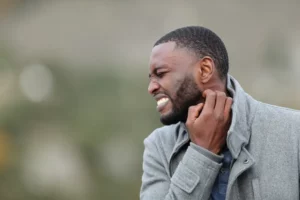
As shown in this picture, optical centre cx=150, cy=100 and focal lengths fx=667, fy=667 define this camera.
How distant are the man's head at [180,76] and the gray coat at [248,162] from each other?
117 millimetres

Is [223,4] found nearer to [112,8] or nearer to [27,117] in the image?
[112,8]

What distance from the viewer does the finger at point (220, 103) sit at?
2.61m

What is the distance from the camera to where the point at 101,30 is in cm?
1786

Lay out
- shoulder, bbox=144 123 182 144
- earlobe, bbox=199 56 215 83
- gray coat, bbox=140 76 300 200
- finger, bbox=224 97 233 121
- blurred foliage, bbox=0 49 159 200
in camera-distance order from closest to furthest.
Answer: gray coat, bbox=140 76 300 200
finger, bbox=224 97 233 121
earlobe, bbox=199 56 215 83
shoulder, bbox=144 123 182 144
blurred foliage, bbox=0 49 159 200

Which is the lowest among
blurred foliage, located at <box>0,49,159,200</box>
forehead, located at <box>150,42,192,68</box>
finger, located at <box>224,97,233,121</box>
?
blurred foliage, located at <box>0,49,159,200</box>

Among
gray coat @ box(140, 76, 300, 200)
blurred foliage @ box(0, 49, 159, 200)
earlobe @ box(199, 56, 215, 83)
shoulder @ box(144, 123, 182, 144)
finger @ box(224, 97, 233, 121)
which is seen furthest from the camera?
blurred foliage @ box(0, 49, 159, 200)

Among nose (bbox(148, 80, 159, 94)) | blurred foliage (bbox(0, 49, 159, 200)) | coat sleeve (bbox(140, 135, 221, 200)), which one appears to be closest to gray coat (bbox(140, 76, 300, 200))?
coat sleeve (bbox(140, 135, 221, 200))

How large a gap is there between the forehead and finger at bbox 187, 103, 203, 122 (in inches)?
8.1

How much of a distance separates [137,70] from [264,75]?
2926 millimetres

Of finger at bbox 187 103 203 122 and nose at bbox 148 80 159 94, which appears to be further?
nose at bbox 148 80 159 94

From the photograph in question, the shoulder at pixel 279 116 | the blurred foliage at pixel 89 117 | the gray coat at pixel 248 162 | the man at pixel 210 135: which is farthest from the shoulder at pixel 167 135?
the blurred foliage at pixel 89 117

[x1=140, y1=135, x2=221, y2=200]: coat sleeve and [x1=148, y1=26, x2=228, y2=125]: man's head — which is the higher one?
[x1=148, y1=26, x2=228, y2=125]: man's head

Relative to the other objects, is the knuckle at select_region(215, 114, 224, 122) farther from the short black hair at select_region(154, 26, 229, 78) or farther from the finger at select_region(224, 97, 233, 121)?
the short black hair at select_region(154, 26, 229, 78)

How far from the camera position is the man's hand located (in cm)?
259
